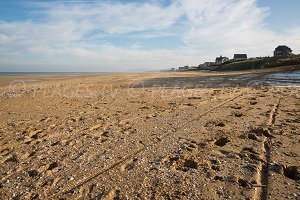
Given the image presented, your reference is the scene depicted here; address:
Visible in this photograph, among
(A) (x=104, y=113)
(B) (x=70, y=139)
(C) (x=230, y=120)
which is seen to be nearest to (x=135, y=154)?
(B) (x=70, y=139)

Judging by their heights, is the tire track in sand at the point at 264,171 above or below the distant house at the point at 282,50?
below

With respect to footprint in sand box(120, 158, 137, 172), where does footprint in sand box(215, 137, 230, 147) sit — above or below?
above

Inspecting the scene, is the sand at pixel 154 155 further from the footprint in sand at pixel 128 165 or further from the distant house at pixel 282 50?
the distant house at pixel 282 50

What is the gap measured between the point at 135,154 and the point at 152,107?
5.44m

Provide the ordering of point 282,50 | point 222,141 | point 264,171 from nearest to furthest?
point 264,171
point 222,141
point 282,50

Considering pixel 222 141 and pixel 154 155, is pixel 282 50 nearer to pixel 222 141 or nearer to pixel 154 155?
pixel 222 141

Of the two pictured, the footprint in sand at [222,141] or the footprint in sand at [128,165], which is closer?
the footprint in sand at [128,165]

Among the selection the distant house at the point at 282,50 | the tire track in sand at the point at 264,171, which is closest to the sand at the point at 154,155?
the tire track in sand at the point at 264,171

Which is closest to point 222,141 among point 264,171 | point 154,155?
point 264,171

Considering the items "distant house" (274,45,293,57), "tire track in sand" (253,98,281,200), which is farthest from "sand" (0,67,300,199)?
"distant house" (274,45,293,57)

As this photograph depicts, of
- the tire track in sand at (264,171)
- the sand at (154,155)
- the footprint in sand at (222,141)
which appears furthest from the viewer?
the footprint in sand at (222,141)

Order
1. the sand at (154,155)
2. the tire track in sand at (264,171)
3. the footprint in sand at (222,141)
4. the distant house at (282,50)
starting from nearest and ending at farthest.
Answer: the tire track in sand at (264,171) < the sand at (154,155) < the footprint in sand at (222,141) < the distant house at (282,50)

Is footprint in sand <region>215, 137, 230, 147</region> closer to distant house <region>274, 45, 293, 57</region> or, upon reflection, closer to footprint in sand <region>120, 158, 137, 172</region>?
footprint in sand <region>120, 158, 137, 172</region>

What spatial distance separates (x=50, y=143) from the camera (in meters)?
6.61
